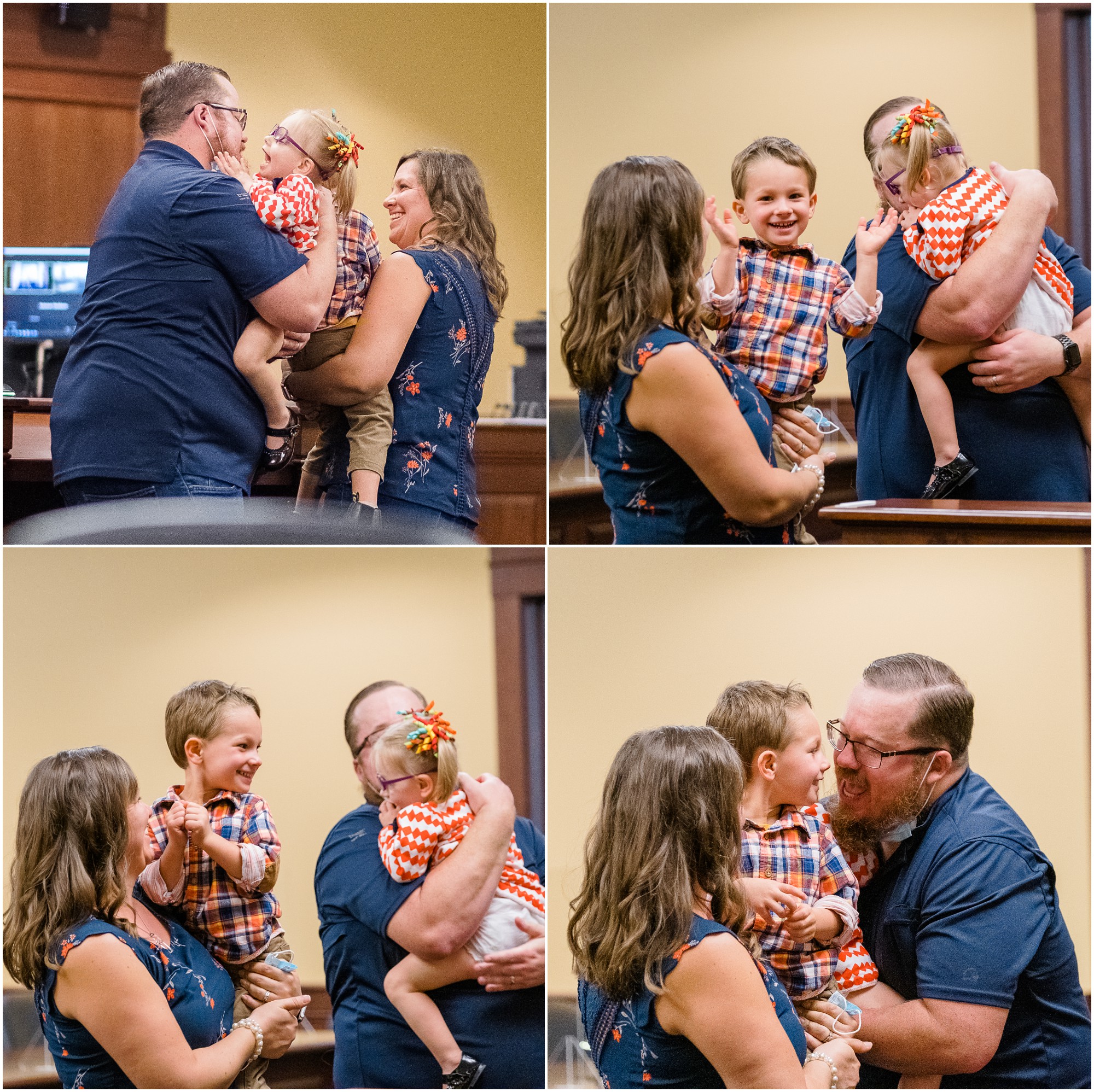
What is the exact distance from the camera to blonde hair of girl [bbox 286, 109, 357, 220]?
2.48 meters

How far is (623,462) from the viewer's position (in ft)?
7.25

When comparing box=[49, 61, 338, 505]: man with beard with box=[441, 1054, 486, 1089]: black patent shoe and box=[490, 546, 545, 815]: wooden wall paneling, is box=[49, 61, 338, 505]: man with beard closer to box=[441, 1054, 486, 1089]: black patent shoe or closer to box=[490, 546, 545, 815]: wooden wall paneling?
box=[490, 546, 545, 815]: wooden wall paneling

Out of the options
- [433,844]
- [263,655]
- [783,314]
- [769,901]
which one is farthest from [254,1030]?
[783,314]

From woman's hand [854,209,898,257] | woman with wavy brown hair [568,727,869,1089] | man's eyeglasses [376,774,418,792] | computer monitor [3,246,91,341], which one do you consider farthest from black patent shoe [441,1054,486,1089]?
computer monitor [3,246,91,341]

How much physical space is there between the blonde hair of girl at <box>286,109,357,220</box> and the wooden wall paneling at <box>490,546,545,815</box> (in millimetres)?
793

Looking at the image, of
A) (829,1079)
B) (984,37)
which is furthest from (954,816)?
(984,37)

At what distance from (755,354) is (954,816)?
3.04 feet

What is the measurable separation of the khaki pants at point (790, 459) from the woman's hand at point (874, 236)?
305mm

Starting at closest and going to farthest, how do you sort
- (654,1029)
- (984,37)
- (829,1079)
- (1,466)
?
1. (654,1029)
2. (829,1079)
3. (1,466)
4. (984,37)

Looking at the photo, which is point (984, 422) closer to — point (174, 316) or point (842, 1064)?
point (842, 1064)

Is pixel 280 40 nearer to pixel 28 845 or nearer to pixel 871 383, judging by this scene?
pixel 871 383

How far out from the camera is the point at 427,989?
7.68 feet

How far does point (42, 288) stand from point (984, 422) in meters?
2.44

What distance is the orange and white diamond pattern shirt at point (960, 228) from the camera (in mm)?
2467
